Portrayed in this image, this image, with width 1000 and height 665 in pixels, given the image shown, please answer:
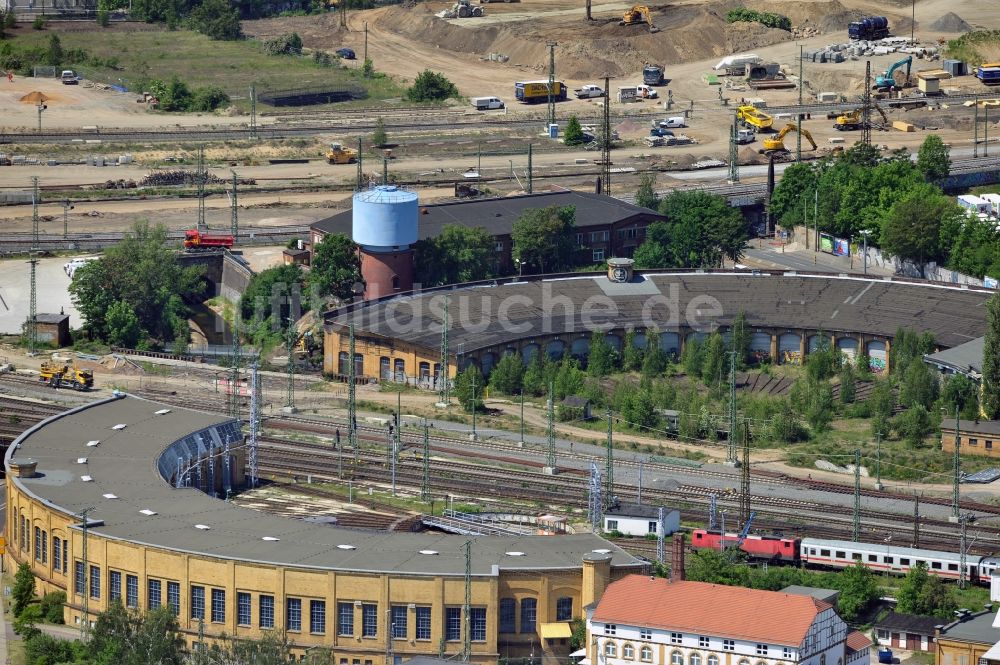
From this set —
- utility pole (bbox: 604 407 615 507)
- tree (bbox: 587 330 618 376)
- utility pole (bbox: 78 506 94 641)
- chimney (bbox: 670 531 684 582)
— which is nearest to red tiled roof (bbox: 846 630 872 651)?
chimney (bbox: 670 531 684 582)

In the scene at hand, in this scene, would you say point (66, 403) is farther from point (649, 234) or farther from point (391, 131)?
point (391, 131)

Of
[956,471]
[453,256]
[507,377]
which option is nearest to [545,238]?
[453,256]

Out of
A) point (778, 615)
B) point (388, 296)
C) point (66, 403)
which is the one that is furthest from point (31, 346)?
point (778, 615)

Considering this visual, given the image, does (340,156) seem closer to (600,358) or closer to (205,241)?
(205,241)

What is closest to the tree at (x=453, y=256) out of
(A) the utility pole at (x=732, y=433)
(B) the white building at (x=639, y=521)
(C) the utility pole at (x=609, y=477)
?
(A) the utility pole at (x=732, y=433)

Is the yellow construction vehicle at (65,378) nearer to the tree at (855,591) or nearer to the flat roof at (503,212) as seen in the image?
the flat roof at (503,212)
